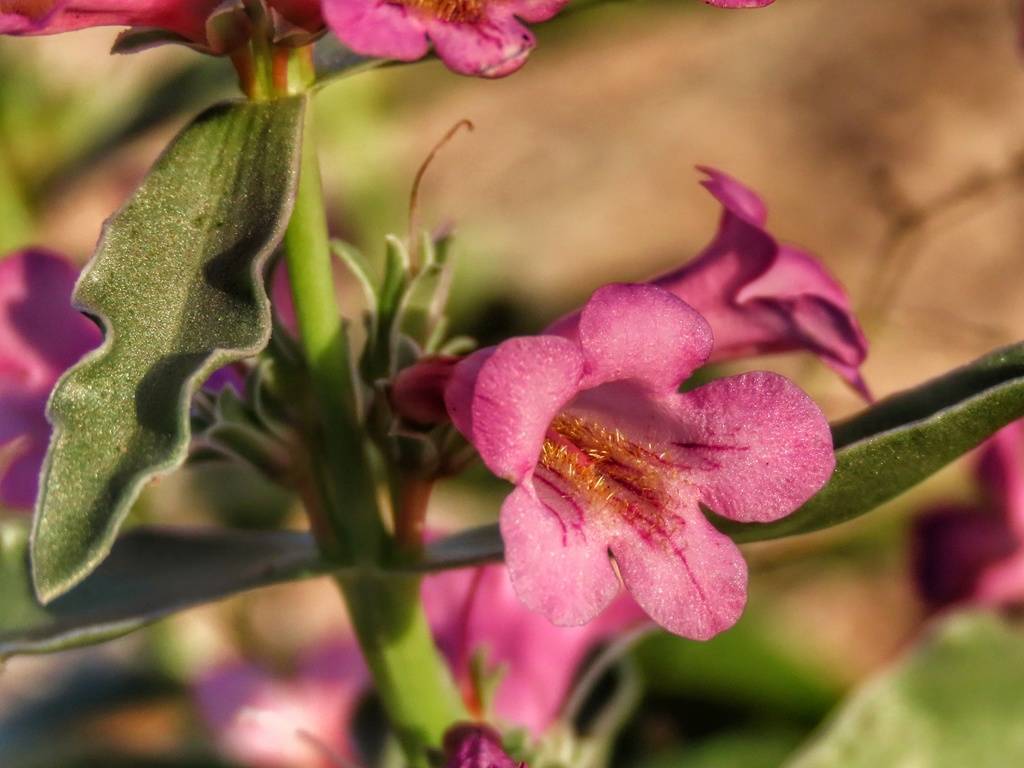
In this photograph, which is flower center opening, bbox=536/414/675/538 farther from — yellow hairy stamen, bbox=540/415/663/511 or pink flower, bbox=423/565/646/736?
pink flower, bbox=423/565/646/736

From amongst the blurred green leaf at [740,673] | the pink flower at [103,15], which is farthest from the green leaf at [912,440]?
the blurred green leaf at [740,673]

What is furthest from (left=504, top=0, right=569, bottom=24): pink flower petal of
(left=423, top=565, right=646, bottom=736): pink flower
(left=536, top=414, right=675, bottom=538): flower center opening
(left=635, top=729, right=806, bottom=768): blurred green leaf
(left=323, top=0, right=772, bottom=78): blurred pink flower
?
(left=635, top=729, right=806, bottom=768): blurred green leaf

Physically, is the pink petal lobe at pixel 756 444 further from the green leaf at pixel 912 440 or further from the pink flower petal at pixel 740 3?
the pink flower petal at pixel 740 3

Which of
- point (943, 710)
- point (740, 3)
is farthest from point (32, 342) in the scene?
point (943, 710)

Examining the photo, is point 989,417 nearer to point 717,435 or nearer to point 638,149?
point 717,435

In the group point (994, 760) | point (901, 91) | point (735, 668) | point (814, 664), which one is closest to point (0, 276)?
point (994, 760)

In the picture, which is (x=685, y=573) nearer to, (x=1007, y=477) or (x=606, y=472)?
(x=606, y=472)
